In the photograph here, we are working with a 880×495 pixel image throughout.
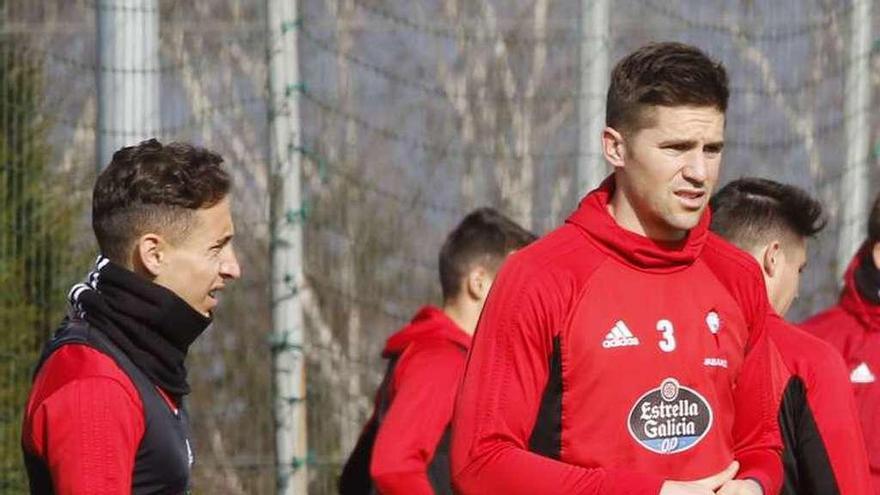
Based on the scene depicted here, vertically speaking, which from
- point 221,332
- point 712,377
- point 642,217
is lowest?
point 221,332

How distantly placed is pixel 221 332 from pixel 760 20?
273cm

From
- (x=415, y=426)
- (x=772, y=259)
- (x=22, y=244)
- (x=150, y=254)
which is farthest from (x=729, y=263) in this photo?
(x=22, y=244)

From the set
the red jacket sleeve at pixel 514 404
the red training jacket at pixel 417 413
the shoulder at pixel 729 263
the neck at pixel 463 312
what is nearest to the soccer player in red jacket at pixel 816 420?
the shoulder at pixel 729 263

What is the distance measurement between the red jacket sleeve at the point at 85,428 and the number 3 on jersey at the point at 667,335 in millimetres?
1105

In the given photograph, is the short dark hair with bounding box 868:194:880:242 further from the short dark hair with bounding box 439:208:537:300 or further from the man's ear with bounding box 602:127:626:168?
the man's ear with bounding box 602:127:626:168

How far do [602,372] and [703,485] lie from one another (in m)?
0.31

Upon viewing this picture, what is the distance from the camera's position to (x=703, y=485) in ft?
14.1

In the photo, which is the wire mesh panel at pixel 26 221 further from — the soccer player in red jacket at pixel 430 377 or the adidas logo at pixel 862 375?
the adidas logo at pixel 862 375

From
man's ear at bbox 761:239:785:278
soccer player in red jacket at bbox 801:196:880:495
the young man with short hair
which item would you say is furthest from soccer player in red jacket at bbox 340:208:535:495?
the young man with short hair

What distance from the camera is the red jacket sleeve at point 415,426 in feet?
20.8

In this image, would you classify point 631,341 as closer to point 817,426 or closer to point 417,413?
point 817,426

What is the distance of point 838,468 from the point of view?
17.2 feet

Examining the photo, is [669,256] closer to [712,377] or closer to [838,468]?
[712,377]

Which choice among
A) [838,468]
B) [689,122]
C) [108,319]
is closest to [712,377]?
[689,122]
